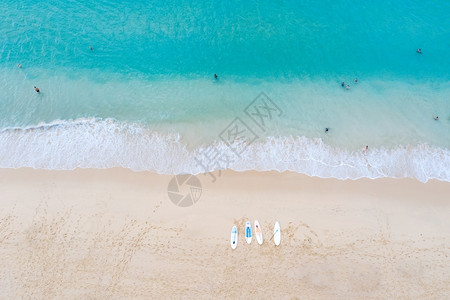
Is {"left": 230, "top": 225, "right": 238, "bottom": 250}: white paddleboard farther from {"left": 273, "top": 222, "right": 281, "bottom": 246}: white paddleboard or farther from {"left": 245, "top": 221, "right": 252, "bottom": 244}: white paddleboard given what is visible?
{"left": 273, "top": 222, "right": 281, "bottom": 246}: white paddleboard

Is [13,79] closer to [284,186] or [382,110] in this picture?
[284,186]

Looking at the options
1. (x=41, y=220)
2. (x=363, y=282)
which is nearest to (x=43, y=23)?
(x=41, y=220)

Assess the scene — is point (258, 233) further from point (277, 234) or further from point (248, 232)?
point (277, 234)

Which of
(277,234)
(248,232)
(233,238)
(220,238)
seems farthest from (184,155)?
(277,234)

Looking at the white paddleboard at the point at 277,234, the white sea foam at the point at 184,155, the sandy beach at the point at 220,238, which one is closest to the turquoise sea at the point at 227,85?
the white sea foam at the point at 184,155

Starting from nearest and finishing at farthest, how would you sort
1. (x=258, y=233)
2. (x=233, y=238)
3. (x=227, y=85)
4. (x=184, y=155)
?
(x=233, y=238)
(x=258, y=233)
(x=184, y=155)
(x=227, y=85)

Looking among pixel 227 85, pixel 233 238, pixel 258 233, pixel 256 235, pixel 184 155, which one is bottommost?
pixel 233 238

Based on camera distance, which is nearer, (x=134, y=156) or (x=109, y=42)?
(x=134, y=156)

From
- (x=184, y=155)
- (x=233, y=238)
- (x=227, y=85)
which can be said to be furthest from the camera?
(x=227, y=85)
